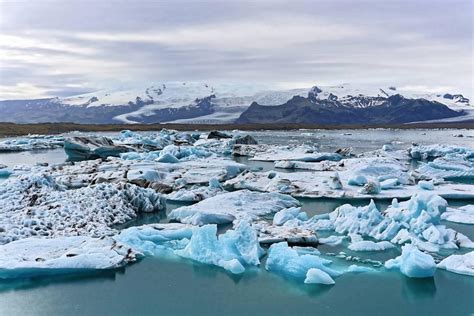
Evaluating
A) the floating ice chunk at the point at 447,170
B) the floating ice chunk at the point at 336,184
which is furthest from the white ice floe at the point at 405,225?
the floating ice chunk at the point at 447,170

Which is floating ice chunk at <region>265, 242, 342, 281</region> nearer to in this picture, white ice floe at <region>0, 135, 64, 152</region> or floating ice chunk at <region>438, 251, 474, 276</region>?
floating ice chunk at <region>438, 251, 474, 276</region>

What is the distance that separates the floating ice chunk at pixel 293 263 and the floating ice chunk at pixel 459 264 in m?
1.48

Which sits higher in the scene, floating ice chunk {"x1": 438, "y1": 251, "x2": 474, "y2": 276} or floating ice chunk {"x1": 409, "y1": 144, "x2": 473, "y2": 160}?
floating ice chunk {"x1": 409, "y1": 144, "x2": 473, "y2": 160}

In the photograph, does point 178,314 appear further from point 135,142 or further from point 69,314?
point 135,142

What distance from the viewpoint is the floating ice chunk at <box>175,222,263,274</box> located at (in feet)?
24.3

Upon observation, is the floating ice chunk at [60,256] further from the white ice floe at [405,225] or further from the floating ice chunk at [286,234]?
the white ice floe at [405,225]

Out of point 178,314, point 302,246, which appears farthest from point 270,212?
point 178,314

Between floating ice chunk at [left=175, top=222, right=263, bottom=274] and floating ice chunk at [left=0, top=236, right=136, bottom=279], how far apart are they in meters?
0.89

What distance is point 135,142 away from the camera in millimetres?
26594

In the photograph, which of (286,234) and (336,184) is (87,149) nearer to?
(336,184)

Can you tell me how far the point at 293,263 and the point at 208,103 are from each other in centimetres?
15939

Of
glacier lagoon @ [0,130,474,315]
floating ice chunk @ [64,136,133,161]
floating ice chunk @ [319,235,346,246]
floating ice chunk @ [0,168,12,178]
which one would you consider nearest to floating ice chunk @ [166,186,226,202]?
floating ice chunk @ [319,235,346,246]

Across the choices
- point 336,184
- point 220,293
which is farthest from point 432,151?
point 220,293

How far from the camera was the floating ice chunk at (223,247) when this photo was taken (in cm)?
739
